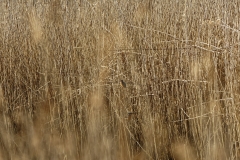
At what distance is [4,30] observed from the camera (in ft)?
8.97

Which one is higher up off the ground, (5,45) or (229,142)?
(5,45)

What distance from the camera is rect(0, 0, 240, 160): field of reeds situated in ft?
6.41

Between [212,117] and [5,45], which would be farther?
[5,45]

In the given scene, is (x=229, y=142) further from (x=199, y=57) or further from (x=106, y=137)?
(x=106, y=137)

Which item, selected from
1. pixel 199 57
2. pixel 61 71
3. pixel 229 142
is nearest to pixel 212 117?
pixel 229 142

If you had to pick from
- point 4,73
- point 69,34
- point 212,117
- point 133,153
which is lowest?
point 133,153

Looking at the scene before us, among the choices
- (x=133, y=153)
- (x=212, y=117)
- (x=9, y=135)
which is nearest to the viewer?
(x=212, y=117)

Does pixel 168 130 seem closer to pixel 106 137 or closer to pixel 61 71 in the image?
pixel 106 137

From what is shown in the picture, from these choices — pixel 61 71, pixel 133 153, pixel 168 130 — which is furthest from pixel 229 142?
pixel 61 71

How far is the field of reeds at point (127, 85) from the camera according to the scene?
1.95m

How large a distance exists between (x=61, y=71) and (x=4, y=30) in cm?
56

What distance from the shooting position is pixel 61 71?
241 centimetres

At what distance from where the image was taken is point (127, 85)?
2217mm

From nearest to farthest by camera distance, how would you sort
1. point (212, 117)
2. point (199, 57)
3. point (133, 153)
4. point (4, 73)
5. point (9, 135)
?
point (212, 117) → point (199, 57) → point (133, 153) → point (9, 135) → point (4, 73)
